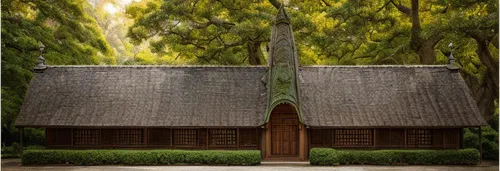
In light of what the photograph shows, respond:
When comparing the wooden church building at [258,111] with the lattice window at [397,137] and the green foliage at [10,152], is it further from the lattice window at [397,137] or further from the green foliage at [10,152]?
the green foliage at [10,152]

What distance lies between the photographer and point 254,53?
42.5 metres

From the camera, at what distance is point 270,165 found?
2733 centimetres

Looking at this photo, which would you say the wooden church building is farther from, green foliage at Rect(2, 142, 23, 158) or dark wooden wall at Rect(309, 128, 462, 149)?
green foliage at Rect(2, 142, 23, 158)

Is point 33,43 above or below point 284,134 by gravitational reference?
above

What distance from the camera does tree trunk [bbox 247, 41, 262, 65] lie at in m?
41.8

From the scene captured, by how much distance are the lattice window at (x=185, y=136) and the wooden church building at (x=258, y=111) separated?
0.16 feet

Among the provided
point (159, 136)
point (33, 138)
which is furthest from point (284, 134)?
point (33, 138)

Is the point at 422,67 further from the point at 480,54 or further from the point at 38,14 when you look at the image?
the point at 38,14

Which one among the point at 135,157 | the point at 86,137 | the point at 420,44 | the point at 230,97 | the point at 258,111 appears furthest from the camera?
the point at 420,44

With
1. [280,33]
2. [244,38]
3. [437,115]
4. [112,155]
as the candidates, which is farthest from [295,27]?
[112,155]

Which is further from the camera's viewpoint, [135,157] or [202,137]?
[202,137]

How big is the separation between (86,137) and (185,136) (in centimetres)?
485

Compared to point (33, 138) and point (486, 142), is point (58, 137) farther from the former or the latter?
point (486, 142)

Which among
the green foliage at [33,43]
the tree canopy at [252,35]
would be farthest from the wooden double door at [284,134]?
the green foliage at [33,43]
